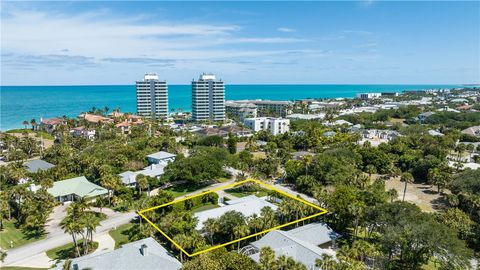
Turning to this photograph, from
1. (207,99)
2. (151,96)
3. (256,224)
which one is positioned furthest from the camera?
(151,96)

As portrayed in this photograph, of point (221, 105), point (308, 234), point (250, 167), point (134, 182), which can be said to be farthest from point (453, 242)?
point (221, 105)

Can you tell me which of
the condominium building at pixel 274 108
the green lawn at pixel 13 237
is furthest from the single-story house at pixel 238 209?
the condominium building at pixel 274 108

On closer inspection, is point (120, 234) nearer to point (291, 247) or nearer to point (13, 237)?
point (13, 237)

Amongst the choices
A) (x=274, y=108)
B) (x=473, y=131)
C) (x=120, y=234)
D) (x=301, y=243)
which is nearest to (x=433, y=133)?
(x=473, y=131)

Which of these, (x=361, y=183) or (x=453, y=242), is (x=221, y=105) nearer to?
(x=361, y=183)

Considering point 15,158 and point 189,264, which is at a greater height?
point 189,264

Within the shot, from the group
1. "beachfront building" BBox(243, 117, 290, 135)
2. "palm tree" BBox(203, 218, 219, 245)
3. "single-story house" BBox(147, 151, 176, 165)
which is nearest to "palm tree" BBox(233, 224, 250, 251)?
"palm tree" BBox(203, 218, 219, 245)
